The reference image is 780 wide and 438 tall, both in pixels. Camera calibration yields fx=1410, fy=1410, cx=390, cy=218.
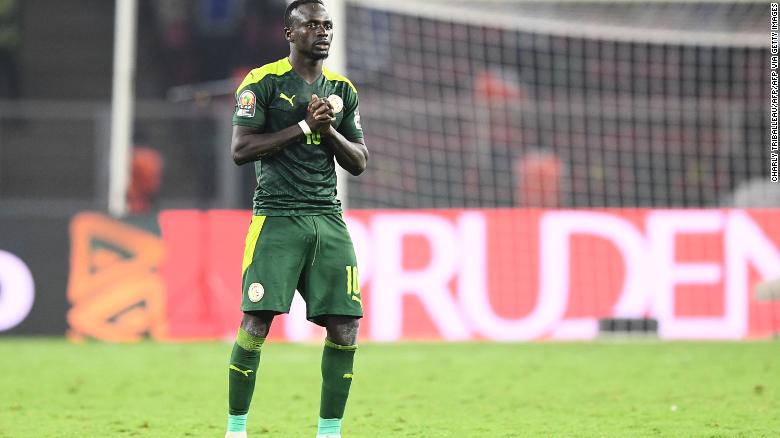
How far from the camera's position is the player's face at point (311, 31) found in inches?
255

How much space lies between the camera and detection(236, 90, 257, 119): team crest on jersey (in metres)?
6.44

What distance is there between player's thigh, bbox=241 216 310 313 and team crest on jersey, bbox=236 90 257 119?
0.49 m

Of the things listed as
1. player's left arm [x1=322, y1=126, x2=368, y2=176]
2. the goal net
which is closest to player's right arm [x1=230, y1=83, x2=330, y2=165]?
player's left arm [x1=322, y1=126, x2=368, y2=176]

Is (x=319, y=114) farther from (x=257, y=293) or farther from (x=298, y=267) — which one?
(x=257, y=293)

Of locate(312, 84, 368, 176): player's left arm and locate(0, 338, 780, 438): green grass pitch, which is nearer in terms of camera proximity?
locate(312, 84, 368, 176): player's left arm

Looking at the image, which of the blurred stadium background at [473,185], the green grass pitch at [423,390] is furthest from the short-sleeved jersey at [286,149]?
the blurred stadium background at [473,185]

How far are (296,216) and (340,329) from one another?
57cm

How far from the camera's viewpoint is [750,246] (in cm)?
1421

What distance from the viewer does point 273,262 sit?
6438 mm

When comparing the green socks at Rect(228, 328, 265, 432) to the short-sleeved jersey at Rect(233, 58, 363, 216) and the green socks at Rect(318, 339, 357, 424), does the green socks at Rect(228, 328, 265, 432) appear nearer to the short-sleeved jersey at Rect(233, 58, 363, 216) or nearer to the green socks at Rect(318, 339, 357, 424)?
the green socks at Rect(318, 339, 357, 424)

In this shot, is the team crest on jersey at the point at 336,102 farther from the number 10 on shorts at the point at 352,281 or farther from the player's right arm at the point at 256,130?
the number 10 on shorts at the point at 352,281

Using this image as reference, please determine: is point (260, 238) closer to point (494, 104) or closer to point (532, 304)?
point (532, 304)

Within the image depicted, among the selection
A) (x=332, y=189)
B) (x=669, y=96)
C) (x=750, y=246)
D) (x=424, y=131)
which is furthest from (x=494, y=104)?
(x=332, y=189)

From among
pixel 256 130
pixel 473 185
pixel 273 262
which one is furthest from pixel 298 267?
pixel 473 185
